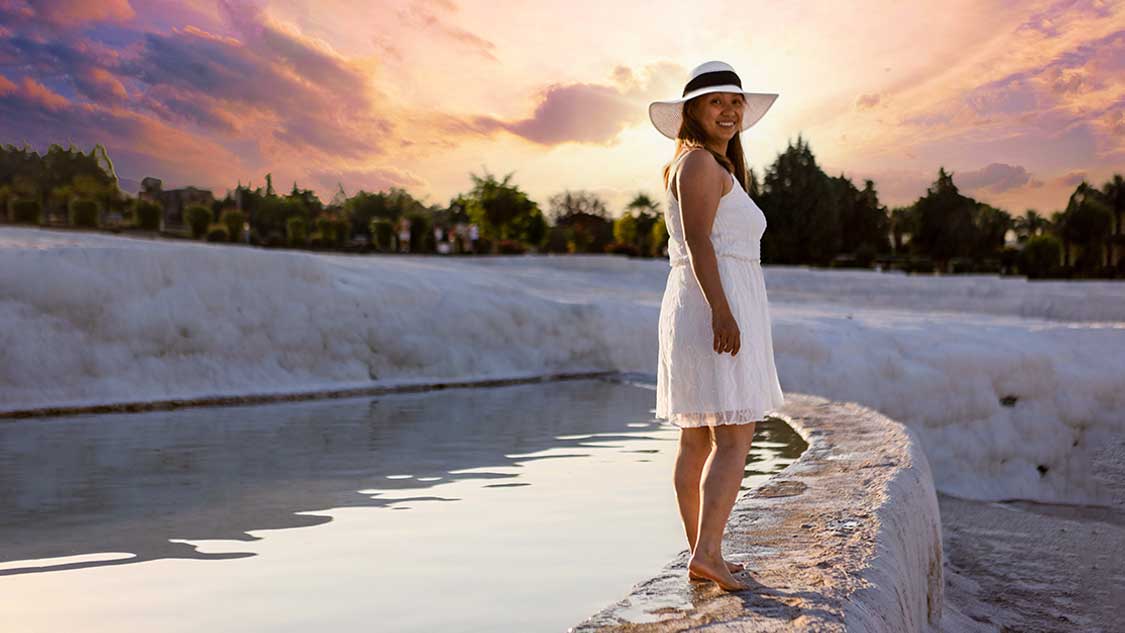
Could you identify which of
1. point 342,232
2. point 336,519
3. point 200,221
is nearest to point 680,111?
point 336,519

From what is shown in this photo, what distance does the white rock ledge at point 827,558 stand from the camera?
2783 mm

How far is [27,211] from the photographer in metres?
33.9

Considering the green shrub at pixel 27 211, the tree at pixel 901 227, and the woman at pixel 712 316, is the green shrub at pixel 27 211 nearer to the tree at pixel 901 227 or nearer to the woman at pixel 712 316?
the woman at pixel 712 316

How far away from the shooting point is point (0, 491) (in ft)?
16.3

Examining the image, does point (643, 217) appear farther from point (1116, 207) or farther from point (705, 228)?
point (705, 228)

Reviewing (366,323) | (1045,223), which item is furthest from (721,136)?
(1045,223)

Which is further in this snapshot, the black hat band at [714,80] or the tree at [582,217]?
the tree at [582,217]

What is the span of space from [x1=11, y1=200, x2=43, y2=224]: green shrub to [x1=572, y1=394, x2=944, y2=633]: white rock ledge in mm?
33410

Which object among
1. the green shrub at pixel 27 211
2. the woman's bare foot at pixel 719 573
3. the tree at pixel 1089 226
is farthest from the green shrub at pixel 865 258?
the woman's bare foot at pixel 719 573

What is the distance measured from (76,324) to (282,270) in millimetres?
2532

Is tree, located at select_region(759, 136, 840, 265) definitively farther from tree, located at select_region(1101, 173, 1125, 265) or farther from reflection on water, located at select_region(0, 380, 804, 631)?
reflection on water, located at select_region(0, 380, 804, 631)

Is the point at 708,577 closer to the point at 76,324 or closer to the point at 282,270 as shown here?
the point at 76,324

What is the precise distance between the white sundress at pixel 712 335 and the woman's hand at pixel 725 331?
6 centimetres

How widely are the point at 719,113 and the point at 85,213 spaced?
35.7m
